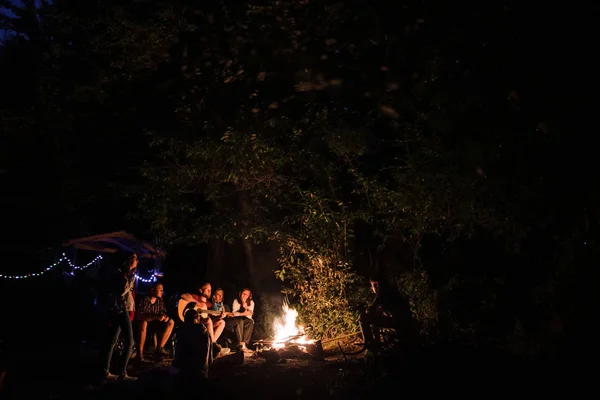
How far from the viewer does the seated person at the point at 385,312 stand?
8.66m

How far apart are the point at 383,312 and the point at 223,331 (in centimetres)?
376

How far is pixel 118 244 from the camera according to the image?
1278cm

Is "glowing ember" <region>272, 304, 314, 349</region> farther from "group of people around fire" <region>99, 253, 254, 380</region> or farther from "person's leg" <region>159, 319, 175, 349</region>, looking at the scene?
"person's leg" <region>159, 319, 175, 349</region>

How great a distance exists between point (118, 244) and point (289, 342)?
17.2 feet

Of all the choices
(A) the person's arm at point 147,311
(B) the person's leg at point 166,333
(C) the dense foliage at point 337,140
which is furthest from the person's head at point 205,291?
(A) the person's arm at point 147,311

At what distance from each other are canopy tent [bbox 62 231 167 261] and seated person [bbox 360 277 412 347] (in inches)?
251

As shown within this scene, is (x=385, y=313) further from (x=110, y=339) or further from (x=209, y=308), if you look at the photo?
(x=110, y=339)

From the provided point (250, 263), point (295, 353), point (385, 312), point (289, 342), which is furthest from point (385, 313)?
point (250, 263)

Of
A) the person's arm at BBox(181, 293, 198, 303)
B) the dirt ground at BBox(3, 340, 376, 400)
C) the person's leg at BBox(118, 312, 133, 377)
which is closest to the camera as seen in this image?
the dirt ground at BBox(3, 340, 376, 400)

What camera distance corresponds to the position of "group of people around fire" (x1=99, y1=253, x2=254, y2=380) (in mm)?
6059

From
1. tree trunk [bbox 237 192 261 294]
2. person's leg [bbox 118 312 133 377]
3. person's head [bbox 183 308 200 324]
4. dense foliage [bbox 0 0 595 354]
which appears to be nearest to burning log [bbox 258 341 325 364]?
dense foliage [bbox 0 0 595 354]

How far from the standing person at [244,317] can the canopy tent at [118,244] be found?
3.24 meters

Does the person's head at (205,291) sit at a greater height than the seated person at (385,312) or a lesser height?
greater

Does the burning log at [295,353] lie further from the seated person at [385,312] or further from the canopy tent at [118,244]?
the canopy tent at [118,244]
